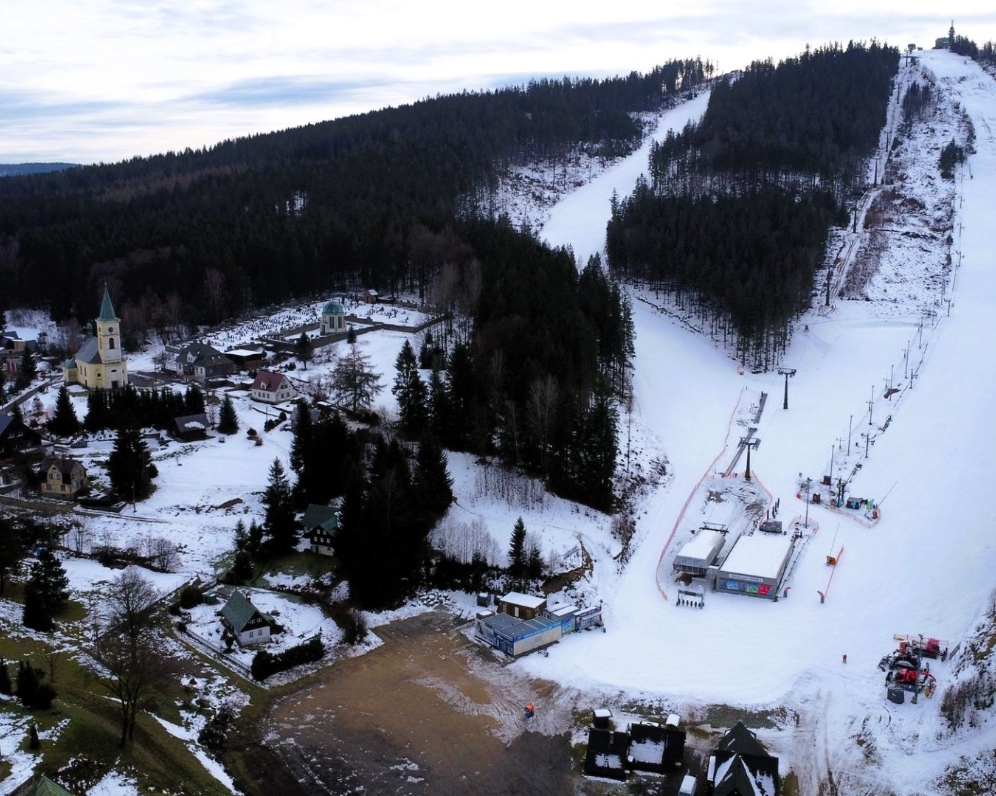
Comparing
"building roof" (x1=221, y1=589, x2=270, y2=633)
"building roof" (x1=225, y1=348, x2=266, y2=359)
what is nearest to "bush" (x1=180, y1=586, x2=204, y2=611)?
"building roof" (x1=221, y1=589, x2=270, y2=633)

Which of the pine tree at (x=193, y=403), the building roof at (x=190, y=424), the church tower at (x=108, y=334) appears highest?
the church tower at (x=108, y=334)

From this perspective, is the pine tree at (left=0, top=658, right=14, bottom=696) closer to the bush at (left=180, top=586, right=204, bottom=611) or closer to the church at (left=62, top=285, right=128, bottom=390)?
the bush at (left=180, top=586, right=204, bottom=611)

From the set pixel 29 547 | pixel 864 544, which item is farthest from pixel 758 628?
pixel 29 547

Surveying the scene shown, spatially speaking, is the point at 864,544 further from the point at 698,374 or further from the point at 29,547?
the point at 29,547

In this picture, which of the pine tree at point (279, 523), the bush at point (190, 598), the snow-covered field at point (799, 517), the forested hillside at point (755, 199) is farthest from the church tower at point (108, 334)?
the forested hillside at point (755, 199)

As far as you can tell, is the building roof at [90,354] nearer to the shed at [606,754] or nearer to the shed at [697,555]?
the shed at [697,555]
